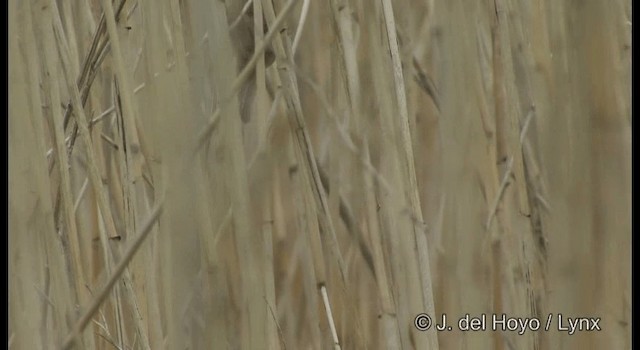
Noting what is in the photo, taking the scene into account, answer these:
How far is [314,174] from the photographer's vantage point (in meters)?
0.69

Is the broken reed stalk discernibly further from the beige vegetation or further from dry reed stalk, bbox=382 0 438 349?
dry reed stalk, bbox=382 0 438 349

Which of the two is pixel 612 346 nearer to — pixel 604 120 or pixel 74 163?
pixel 604 120

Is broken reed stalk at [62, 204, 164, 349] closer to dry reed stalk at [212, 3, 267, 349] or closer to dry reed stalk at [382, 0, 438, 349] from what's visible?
dry reed stalk at [212, 3, 267, 349]

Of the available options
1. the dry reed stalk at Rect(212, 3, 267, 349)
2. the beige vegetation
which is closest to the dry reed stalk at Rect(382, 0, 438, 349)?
the beige vegetation

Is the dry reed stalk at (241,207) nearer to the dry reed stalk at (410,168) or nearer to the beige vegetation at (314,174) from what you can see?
the beige vegetation at (314,174)

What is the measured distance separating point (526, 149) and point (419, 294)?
9.8 inches

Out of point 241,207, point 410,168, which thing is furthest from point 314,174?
point 241,207

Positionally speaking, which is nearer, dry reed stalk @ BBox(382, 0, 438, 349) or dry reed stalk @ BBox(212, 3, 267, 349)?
dry reed stalk @ BBox(212, 3, 267, 349)

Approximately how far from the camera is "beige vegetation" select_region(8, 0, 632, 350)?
49 centimetres

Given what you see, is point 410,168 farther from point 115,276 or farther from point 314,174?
point 115,276

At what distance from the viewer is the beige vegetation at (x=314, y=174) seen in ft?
1.59

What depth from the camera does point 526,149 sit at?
83 cm

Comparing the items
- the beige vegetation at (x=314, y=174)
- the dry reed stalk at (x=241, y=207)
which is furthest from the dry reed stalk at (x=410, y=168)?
the dry reed stalk at (x=241, y=207)

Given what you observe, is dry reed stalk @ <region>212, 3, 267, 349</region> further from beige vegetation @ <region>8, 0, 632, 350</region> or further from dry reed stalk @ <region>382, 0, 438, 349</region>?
dry reed stalk @ <region>382, 0, 438, 349</region>
